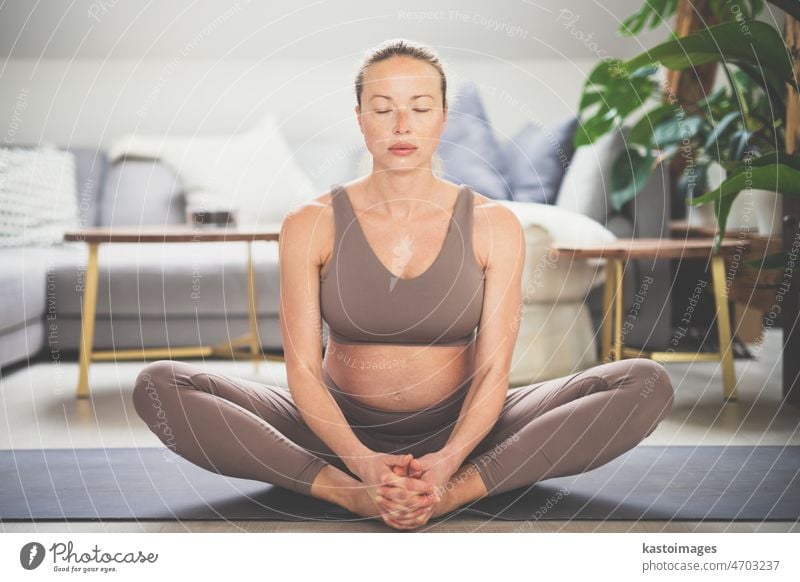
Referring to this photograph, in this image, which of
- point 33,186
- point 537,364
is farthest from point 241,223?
point 537,364

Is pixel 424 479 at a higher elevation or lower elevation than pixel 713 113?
lower

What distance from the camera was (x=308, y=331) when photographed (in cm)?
119

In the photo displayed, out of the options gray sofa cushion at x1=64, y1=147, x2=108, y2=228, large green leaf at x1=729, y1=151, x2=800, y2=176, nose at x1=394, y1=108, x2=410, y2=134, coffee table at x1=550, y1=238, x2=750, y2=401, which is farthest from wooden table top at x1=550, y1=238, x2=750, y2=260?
gray sofa cushion at x1=64, y1=147, x2=108, y2=228

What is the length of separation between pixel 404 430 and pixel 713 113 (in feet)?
5.12

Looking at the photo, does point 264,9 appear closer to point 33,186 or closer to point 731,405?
point 33,186

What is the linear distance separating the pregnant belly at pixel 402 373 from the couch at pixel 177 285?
81 cm

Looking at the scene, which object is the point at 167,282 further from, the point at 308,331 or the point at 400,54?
the point at 400,54

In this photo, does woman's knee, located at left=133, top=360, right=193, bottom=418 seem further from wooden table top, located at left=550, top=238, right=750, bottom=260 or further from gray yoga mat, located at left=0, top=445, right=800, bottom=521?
wooden table top, located at left=550, top=238, right=750, bottom=260

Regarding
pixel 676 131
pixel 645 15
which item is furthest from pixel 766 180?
pixel 645 15

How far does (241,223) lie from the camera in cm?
272

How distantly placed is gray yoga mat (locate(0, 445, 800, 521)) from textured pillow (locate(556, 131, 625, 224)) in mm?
1044

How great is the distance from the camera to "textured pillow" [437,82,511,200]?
254 centimetres

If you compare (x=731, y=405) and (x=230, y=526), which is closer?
(x=230, y=526)
